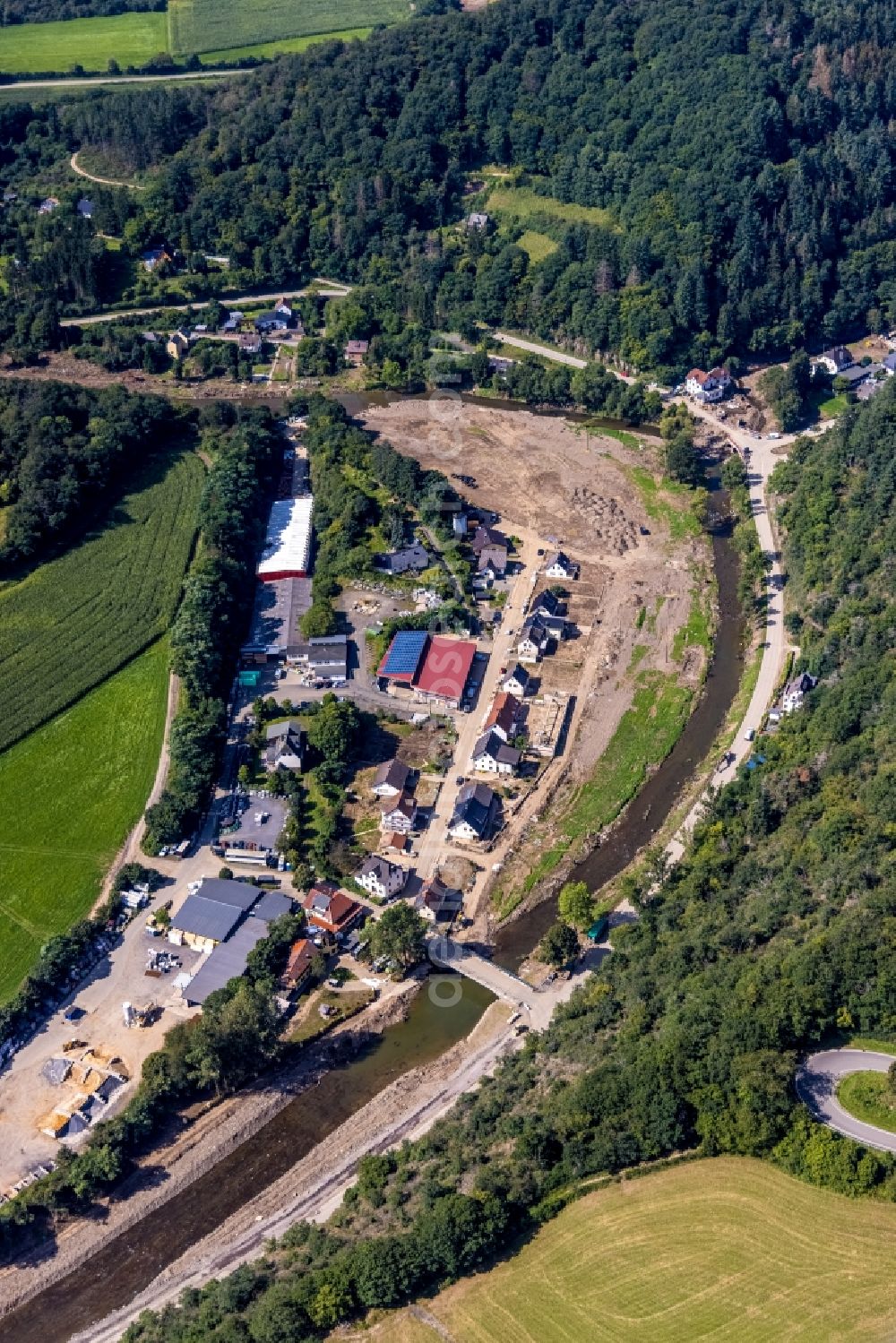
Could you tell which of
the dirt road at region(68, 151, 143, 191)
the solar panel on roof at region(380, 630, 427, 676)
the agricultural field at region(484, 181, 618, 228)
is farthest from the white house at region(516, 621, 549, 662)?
the dirt road at region(68, 151, 143, 191)

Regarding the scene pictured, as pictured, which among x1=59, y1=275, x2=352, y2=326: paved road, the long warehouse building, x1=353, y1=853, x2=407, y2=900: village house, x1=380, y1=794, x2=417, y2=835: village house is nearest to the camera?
x1=353, y1=853, x2=407, y2=900: village house

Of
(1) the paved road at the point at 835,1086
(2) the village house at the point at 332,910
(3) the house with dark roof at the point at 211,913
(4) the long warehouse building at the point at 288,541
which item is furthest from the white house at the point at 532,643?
(1) the paved road at the point at 835,1086

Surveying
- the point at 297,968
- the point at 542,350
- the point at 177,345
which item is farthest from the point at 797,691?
the point at 177,345

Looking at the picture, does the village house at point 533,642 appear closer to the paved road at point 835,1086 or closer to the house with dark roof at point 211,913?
the house with dark roof at point 211,913

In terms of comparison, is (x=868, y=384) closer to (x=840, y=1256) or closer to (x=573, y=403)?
(x=573, y=403)

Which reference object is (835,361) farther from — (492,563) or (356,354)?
(492,563)

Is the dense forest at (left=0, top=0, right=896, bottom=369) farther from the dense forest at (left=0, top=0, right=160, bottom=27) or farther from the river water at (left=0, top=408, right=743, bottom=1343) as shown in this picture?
the river water at (left=0, top=408, right=743, bottom=1343)
